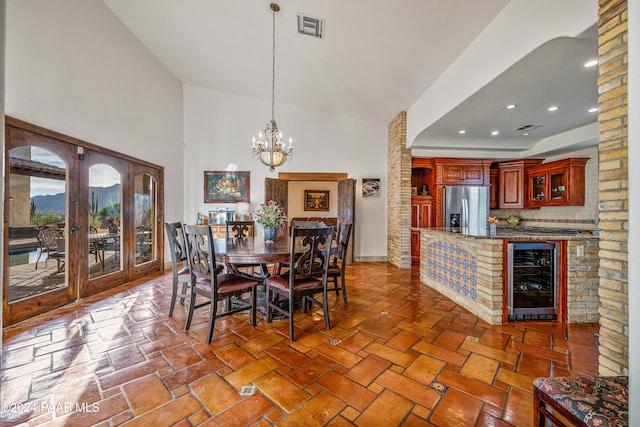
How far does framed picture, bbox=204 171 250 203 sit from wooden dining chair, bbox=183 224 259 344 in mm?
3217

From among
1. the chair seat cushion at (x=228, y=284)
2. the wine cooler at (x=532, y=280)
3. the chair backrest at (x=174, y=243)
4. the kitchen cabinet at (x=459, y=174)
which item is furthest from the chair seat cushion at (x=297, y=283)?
the kitchen cabinet at (x=459, y=174)

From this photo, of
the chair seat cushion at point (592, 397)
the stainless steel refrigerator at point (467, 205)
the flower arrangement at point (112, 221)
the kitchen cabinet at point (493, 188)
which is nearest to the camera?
the chair seat cushion at point (592, 397)

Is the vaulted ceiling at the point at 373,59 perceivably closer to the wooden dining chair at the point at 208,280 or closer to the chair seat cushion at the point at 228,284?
the wooden dining chair at the point at 208,280

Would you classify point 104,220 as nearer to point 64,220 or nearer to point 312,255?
point 64,220

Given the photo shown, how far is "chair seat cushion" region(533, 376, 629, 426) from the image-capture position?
102 centimetres

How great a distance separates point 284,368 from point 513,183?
5704 millimetres

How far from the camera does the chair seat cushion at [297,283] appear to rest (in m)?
2.51

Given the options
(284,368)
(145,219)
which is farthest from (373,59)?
(145,219)

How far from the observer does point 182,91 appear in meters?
5.65

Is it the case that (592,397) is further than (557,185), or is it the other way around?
(557,185)

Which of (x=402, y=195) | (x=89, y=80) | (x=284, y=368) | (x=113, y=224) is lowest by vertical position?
(x=284, y=368)

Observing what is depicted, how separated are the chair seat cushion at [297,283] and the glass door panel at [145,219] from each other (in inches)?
118

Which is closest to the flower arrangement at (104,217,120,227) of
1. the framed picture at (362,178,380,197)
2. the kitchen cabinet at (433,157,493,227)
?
the framed picture at (362,178,380,197)

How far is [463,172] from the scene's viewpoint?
213 inches
